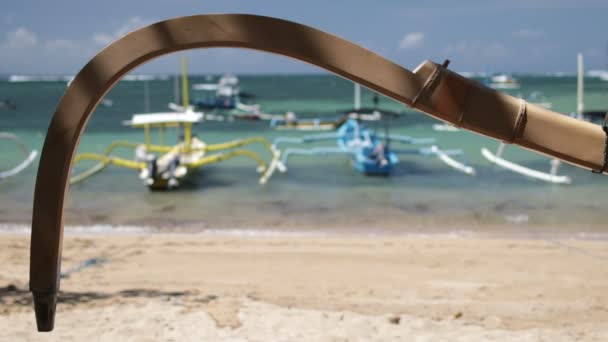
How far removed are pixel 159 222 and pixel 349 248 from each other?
454cm

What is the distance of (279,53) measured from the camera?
2.44 meters

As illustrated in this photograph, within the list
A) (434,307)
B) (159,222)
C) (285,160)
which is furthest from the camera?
(285,160)

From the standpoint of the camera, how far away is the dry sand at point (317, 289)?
4.75 metres

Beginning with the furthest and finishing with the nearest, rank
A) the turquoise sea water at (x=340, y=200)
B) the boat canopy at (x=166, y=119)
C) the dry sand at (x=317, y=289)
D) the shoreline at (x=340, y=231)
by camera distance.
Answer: the boat canopy at (x=166, y=119), the turquoise sea water at (x=340, y=200), the shoreline at (x=340, y=231), the dry sand at (x=317, y=289)

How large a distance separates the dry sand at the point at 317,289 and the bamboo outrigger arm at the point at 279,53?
7.07 ft

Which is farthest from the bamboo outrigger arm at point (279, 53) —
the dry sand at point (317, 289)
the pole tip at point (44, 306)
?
the dry sand at point (317, 289)

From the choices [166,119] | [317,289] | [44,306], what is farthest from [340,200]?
[44,306]

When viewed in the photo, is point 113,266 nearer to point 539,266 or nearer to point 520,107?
point 539,266

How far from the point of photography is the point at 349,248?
915 cm

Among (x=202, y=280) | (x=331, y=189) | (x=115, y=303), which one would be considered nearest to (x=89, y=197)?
(x=331, y=189)

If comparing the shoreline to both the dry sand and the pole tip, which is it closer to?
the dry sand

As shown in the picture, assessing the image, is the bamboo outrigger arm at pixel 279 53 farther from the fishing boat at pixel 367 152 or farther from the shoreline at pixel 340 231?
the fishing boat at pixel 367 152

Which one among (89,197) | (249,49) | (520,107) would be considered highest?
(249,49)

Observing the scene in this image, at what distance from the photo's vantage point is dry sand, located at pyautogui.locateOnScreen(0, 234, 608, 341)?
475cm
